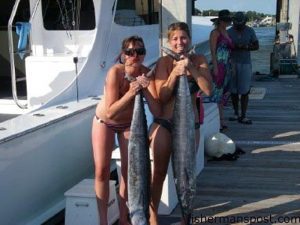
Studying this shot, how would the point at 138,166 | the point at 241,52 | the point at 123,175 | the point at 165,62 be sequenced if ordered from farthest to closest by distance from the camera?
the point at 241,52 < the point at 123,175 < the point at 165,62 < the point at 138,166

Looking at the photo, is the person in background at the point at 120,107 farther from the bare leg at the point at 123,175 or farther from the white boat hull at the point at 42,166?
the white boat hull at the point at 42,166

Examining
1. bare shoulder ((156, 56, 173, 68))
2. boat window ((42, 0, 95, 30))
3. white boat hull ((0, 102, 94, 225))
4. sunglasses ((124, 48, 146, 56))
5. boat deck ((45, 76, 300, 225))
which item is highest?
boat window ((42, 0, 95, 30))

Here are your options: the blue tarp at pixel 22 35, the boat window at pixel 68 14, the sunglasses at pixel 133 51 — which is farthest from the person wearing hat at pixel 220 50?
the sunglasses at pixel 133 51

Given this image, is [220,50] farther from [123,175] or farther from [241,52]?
[123,175]

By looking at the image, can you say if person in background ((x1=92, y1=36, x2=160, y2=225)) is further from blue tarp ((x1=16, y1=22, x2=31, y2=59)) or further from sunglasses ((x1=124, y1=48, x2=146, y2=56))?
blue tarp ((x1=16, y1=22, x2=31, y2=59))

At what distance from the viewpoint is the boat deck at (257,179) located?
418cm

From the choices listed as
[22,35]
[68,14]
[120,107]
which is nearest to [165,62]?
[120,107]

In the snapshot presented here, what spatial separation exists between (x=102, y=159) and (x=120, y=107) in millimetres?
471

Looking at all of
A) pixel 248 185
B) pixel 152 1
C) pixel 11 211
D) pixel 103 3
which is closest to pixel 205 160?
pixel 248 185

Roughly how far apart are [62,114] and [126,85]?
4.23ft

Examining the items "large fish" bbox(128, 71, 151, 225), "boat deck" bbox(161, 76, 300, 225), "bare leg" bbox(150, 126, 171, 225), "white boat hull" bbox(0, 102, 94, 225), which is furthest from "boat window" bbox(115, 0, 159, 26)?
"large fish" bbox(128, 71, 151, 225)

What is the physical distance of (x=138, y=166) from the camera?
3107 millimetres

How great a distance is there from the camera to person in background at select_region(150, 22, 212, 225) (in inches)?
122

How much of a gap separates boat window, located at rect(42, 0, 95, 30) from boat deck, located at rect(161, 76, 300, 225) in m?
2.08
